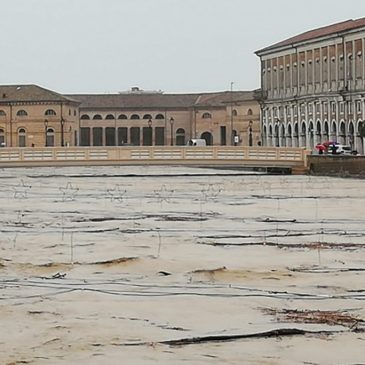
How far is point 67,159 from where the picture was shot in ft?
179

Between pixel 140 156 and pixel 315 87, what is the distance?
2690cm

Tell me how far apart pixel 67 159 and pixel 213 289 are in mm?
40657

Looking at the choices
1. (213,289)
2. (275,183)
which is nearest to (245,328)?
(213,289)

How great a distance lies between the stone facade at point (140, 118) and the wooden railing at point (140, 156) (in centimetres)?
4332

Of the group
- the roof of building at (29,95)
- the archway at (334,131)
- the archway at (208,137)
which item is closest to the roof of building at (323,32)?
the archway at (334,131)

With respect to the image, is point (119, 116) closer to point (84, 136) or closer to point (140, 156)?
point (84, 136)

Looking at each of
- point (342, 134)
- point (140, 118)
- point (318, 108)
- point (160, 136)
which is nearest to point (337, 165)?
point (342, 134)

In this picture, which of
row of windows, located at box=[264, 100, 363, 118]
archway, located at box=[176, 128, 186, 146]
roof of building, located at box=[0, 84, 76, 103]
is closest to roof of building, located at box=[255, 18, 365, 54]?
row of windows, located at box=[264, 100, 363, 118]

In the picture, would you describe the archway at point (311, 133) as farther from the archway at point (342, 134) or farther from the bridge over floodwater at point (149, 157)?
the bridge over floodwater at point (149, 157)

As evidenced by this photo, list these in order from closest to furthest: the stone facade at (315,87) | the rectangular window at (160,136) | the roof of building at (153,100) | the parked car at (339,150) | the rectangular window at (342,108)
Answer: the parked car at (339,150) → the stone facade at (315,87) → the rectangular window at (342,108) → the roof of building at (153,100) → the rectangular window at (160,136)

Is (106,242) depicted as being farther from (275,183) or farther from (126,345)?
(275,183)

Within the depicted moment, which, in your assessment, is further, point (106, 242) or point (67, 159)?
point (67, 159)

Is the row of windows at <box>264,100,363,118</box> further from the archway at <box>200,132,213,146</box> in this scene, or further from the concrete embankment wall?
the concrete embankment wall

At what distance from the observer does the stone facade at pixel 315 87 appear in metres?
72.2
